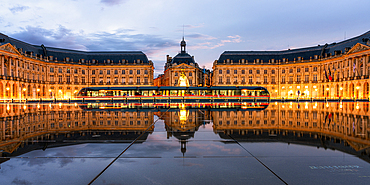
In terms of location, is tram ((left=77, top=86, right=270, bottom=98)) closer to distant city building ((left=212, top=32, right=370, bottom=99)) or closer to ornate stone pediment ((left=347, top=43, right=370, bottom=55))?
distant city building ((left=212, top=32, right=370, bottom=99))

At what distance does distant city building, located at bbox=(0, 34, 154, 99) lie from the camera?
310ft

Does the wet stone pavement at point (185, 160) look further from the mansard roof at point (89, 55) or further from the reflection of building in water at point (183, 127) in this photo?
the mansard roof at point (89, 55)

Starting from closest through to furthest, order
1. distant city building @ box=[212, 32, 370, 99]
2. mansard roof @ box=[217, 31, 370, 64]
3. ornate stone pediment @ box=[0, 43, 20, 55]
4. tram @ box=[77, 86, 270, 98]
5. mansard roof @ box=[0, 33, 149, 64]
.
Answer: tram @ box=[77, 86, 270, 98], ornate stone pediment @ box=[0, 43, 20, 55], distant city building @ box=[212, 32, 370, 99], mansard roof @ box=[217, 31, 370, 64], mansard roof @ box=[0, 33, 149, 64]

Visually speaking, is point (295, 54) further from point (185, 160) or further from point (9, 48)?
point (185, 160)

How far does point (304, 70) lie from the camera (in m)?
108

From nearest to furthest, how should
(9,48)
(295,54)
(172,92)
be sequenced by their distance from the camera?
(172,92) → (9,48) → (295,54)

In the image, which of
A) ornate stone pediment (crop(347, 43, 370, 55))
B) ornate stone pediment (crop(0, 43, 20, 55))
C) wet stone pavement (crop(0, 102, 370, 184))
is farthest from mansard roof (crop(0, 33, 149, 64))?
wet stone pavement (crop(0, 102, 370, 184))

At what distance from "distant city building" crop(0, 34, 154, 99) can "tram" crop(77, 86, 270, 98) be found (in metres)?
40.2

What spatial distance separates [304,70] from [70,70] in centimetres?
10783

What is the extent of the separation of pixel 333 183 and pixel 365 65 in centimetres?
9310

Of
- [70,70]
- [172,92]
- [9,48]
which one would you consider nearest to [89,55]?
[70,70]

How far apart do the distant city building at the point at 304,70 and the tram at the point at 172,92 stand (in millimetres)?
30412

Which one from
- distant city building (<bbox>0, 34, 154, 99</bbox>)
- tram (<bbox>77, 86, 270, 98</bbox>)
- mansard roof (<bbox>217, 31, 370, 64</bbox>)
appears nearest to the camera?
tram (<bbox>77, 86, 270, 98</bbox>)

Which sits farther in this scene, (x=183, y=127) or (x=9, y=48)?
(x=9, y=48)
